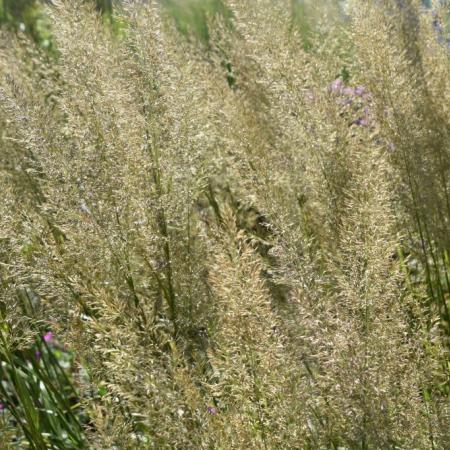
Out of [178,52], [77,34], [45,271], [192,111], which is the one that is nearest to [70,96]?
[77,34]

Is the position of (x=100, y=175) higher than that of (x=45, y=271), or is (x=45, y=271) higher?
(x=100, y=175)

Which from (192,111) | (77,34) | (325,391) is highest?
(77,34)

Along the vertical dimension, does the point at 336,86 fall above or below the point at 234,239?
above

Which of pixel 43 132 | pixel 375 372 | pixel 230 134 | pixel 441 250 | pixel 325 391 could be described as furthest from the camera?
pixel 441 250

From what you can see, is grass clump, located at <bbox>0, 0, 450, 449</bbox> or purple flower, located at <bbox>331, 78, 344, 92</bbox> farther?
purple flower, located at <bbox>331, 78, 344, 92</bbox>

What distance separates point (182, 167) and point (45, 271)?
18.5 inches

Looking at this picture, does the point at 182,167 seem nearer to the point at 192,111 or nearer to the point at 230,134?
the point at 192,111

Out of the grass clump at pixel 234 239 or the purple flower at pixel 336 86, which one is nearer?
the grass clump at pixel 234 239

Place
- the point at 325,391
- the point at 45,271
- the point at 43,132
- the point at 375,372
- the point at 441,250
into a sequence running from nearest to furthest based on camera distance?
1. the point at 375,372
2. the point at 325,391
3. the point at 45,271
4. the point at 43,132
5. the point at 441,250

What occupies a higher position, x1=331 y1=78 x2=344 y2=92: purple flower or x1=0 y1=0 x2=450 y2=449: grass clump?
x1=331 y1=78 x2=344 y2=92: purple flower

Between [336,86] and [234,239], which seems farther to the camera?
[336,86]

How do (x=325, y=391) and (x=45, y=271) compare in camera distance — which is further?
(x=45, y=271)

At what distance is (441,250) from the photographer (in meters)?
3.26

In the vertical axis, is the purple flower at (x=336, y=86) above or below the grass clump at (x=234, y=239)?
above
